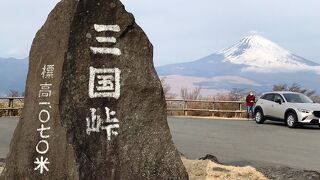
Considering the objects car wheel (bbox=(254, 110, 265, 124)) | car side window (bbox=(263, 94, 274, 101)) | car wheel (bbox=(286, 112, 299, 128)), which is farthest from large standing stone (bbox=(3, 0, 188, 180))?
car wheel (bbox=(254, 110, 265, 124))

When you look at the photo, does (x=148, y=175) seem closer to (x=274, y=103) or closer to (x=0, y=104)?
(x=274, y=103)

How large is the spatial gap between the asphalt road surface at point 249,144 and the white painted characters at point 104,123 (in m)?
5.11

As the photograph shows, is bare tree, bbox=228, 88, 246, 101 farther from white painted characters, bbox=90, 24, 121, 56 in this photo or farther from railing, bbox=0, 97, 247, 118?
white painted characters, bbox=90, 24, 121, 56

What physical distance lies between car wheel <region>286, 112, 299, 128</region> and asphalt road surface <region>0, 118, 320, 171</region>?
1.36 feet

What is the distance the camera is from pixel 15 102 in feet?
94.9

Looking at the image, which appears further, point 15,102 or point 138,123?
point 15,102

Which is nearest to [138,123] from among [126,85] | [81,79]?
[126,85]

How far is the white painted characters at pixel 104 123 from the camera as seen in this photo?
654 centimetres

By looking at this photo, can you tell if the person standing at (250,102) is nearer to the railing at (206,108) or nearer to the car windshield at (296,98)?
the railing at (206,108)

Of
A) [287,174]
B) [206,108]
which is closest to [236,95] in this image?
[206,108]

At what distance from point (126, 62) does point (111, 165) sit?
136 centimetres

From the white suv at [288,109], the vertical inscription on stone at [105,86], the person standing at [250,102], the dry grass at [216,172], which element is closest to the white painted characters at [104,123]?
the vertical inscription on stone at [105,86]

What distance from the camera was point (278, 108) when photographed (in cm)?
2242

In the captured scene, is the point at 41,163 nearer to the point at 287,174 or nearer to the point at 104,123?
the point at 104,123
